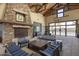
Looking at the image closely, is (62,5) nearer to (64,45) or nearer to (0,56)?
(64,45)

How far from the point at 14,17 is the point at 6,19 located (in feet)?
0.53

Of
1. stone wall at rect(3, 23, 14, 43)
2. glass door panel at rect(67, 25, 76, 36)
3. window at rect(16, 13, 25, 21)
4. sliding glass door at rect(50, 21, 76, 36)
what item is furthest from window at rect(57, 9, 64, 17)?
stone wall at rect(3, 23, 14, 43)

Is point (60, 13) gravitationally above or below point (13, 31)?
above

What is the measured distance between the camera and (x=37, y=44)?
206 centimetres

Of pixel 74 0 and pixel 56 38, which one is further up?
pixel 74 0

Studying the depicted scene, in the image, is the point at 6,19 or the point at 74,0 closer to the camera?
the point at 6,19

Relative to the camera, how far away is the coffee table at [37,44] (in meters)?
2.02

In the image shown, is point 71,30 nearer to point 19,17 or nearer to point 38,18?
point 38,18

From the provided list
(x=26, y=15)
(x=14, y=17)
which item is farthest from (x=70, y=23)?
(x=14, y=17)

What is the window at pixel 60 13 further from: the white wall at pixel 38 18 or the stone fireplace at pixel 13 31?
the stone fireplace at pixel 13 31

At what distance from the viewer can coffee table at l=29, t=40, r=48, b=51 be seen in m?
2.02

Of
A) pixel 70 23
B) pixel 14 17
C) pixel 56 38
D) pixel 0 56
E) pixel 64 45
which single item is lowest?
pixel 0 56

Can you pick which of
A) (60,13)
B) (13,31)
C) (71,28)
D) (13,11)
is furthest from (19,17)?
(71,28)

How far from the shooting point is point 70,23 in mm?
2086
